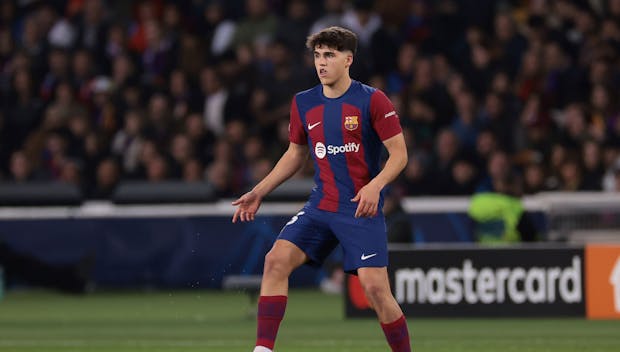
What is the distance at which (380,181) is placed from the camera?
8.48 m

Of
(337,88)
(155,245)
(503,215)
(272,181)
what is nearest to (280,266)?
(272,181)

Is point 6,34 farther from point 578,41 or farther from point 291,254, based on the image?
point 291,254

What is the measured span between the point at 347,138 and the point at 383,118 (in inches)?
9.6

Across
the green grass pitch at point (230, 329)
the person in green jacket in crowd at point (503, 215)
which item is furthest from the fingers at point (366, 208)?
the person in green jacket in crowd at point (503, 215)

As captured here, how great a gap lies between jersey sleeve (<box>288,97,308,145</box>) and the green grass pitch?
288cm

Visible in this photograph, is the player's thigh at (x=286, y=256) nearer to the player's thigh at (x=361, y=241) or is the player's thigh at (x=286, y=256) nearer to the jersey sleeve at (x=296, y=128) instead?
the player's thigh at (x=361, y=241)

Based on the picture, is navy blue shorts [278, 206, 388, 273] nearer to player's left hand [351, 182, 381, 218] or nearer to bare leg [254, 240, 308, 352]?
bare leg [254, 240, 308, 352]

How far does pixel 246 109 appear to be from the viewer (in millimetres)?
20219

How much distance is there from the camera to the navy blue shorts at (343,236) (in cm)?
870

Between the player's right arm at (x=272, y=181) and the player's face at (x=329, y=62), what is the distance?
0.55 meters

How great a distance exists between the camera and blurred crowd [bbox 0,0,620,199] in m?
18.7

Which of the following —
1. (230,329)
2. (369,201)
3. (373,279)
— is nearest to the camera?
(369,201)

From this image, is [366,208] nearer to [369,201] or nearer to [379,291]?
[369,201]

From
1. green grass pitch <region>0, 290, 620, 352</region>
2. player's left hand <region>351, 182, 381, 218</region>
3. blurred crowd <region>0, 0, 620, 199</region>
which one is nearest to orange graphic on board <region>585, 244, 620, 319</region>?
green grass pitch <region>0, 290, 620, 352</region>
